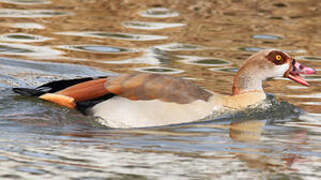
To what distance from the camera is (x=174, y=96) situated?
31.2 feet

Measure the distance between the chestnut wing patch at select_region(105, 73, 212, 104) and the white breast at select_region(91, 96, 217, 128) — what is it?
6cm

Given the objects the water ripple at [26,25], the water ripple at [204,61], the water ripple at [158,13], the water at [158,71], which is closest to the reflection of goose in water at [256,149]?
the water at [158,71]

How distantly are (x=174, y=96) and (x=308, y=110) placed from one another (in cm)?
229

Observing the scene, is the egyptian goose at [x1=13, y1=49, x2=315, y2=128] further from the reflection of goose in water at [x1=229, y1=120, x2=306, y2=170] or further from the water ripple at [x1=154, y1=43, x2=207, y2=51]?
the water ripple at [x1=154, y1=43, x2=207, y2=51]

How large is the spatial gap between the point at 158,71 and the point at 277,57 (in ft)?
10.1

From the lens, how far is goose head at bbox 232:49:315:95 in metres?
10.4

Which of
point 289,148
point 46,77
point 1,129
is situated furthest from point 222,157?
point 46,77

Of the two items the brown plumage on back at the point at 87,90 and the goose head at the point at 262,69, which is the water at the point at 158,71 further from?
the goose head at the point at 262,69

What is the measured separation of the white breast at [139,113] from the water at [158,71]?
14 cm

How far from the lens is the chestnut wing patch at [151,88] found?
31.0ft

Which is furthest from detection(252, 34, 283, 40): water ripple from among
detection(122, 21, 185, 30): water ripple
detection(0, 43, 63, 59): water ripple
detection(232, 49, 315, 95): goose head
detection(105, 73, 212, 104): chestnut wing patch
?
detection(105, 73, 212, 104): chestnut wing patch

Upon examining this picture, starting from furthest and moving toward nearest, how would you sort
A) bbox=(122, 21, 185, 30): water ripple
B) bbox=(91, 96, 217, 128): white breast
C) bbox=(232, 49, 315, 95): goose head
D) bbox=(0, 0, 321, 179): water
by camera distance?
1. bbox=(122, 21, 185, 30): water ripple
2. bbox=(232, 49, 315, 95): goose head
3. bbox=(91, 96, 217, 128): white breast
4. bbox=(0, 0, 321, 179): water

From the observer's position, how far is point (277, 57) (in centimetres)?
1038

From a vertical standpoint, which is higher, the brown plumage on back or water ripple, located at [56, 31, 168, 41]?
the brown plumage on back
